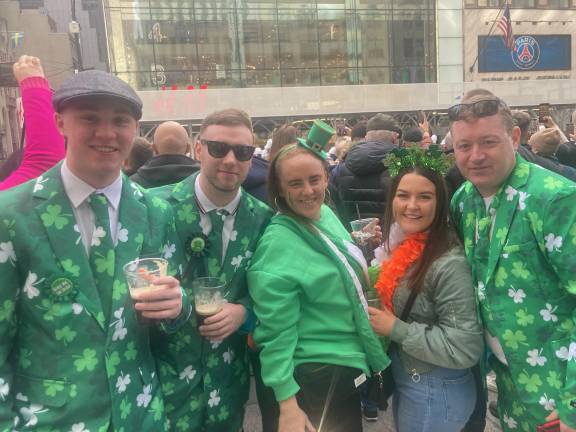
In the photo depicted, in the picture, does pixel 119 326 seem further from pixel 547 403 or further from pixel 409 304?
pixel 547 403

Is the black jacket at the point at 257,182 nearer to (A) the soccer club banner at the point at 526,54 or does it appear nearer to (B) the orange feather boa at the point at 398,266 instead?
(B) the orange feather boa at the point at 398,266

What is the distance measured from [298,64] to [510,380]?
86.9 feet

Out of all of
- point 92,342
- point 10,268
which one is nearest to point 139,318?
point 92,342

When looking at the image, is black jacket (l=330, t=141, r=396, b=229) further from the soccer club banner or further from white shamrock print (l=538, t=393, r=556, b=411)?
the soccer club banner

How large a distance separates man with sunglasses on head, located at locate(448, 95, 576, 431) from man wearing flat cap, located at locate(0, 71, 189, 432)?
57.8 inches

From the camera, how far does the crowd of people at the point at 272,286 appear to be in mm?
1618

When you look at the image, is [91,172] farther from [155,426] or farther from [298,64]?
[298,64]

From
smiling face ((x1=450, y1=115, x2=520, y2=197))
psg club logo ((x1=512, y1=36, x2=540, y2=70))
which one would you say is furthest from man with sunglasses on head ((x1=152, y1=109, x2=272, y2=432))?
psg club logo ((x1=512, y1=36, x2=540, y2=70))

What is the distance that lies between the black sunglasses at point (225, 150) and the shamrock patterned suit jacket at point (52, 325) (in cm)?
77

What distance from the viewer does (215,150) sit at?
227 cm

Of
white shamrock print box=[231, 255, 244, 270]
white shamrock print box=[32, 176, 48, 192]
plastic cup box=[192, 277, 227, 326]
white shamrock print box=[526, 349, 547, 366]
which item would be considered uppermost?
white shamrock print box=[32, 176, 48, 192]

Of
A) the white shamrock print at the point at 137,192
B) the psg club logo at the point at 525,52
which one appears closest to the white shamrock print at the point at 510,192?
the white shamrock print at the point at 137,192

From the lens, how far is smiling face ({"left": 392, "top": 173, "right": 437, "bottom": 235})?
95.4 inches

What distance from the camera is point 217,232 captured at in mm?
2277
